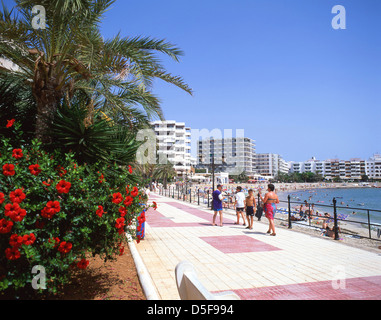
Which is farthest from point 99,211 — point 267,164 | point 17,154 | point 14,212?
point 267,164

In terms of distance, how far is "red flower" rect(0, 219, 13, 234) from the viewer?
2.65 metres

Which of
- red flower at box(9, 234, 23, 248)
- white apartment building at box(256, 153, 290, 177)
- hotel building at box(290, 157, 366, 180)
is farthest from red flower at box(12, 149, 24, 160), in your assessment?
hotel building at box(290, 157, 366, 180)

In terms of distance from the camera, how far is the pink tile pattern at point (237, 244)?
706 centimetres

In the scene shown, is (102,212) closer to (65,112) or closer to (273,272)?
(65,112)

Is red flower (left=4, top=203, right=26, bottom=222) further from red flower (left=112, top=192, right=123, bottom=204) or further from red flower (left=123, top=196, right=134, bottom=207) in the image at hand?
red flower (left=123, top=196, right=134, bottom=207)

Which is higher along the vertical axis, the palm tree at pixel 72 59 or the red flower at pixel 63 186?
the palm tree at pixel 72 59

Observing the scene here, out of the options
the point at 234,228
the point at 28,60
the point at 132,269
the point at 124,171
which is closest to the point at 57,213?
the point at 124,171

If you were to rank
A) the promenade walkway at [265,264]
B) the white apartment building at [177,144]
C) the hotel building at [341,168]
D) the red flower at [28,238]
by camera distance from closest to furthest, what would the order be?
the red flower at [28,238]
the promenade walkway at [265,264]
the white apartment building at [177,144]
the hotel building at [341,168]

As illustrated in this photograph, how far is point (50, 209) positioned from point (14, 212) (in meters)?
0.34

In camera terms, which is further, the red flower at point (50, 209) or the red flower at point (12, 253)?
the red flower at point (50, 209)

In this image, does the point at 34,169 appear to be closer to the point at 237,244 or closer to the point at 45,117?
the point at 45,117

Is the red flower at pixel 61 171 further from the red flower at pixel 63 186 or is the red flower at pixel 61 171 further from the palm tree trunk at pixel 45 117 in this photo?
the palm tree trunk at pixel 45 117

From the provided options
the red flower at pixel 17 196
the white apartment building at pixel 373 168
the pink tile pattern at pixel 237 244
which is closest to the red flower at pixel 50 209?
the red flower at pixel 17 196

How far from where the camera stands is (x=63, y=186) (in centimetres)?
314
